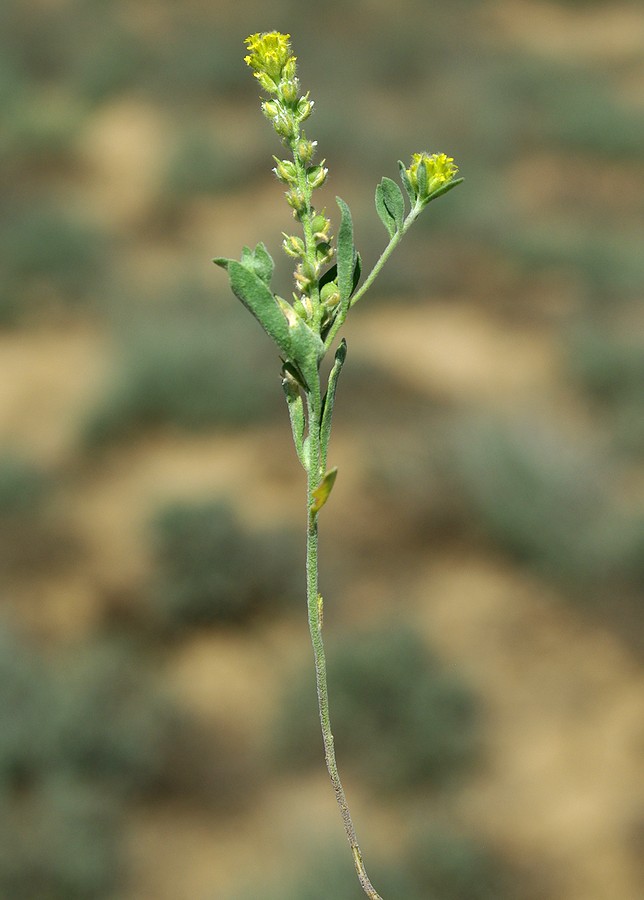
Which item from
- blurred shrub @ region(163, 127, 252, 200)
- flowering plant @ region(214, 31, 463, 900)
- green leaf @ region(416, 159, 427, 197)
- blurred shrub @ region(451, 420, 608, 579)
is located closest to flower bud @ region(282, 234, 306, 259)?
flowering plant @ region(214, 31, 463, 900)

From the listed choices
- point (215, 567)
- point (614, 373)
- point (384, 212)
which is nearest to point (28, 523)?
point (215, 567)

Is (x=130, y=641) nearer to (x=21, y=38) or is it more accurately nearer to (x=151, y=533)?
(x=151, y=533)

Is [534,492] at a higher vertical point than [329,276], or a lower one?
higher

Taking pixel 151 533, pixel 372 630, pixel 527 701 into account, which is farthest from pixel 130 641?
pixel 527 701

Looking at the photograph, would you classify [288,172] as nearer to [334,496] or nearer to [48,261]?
[334,496]

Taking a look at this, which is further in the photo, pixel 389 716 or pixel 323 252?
pixel 389 716

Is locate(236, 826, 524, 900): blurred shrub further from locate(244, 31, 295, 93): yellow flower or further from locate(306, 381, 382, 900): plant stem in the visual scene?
locate(244, 31, 295, 93): yellow flower

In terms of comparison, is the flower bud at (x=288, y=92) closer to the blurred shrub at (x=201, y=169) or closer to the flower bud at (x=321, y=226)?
the flower bud at (x=321, y=226)
